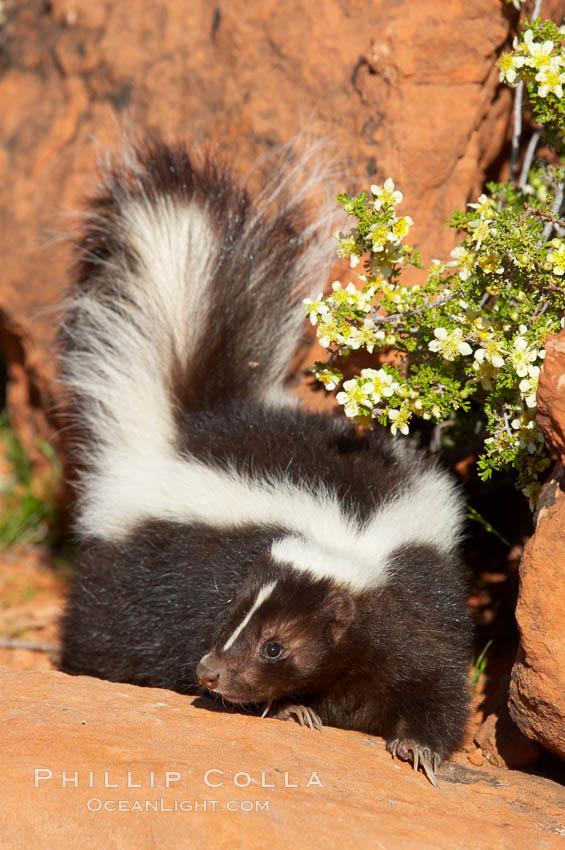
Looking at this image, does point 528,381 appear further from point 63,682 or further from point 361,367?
point 63,682

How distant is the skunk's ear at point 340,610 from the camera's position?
3.00 meters

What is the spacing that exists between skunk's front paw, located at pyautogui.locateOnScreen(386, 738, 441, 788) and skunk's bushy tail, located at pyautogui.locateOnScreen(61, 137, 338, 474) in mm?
1457

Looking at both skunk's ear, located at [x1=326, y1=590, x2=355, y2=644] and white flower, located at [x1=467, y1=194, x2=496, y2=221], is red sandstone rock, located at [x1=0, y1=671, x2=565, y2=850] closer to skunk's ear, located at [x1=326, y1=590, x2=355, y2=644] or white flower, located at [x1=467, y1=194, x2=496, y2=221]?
skunk's ear, located at [x1=326, y1=590, x2=355, y2=644]

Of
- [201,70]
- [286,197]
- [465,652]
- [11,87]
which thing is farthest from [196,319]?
[11,87]

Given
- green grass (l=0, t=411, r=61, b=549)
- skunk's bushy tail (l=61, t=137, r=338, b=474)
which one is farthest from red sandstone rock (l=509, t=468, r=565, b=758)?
green grass (l=0, t=411, r=61, b=549)

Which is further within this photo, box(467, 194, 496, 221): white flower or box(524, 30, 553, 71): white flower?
box(524, 30, 553, 71): white flower

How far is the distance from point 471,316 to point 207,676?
4.62ft

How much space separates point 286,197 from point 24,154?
1.66m

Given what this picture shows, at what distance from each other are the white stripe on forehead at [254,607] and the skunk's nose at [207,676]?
9 cm

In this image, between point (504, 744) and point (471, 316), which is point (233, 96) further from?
point (504, 744)

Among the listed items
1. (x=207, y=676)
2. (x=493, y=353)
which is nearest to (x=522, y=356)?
(x=493, y=353)

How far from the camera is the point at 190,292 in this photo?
3.88 m

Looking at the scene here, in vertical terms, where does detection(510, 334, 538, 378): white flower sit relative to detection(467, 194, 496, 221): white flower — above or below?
below

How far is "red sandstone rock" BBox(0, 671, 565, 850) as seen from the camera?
2240 mm
